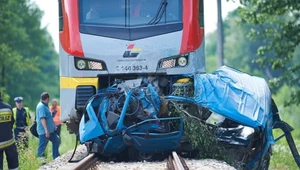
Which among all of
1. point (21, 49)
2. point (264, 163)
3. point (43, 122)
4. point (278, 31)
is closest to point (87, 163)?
point (264, 163)

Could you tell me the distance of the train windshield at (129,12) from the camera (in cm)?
1380

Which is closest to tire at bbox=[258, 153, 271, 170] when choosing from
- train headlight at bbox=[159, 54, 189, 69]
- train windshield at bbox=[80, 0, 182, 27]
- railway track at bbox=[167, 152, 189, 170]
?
railway track at bbox=[167, 152, 189, 170]

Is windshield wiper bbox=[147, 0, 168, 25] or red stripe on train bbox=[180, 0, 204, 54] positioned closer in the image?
red stripe on train bbox=[180, 0, 204, 54]

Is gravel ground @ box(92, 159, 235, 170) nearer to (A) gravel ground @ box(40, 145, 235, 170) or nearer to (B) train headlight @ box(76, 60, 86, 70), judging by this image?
(A) gravel ground @ box(40, 145, 235, 170)

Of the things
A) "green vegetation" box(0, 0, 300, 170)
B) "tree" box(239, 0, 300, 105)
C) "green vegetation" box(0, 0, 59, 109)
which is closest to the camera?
"green vegetation" box(0, 0, 300, 170)

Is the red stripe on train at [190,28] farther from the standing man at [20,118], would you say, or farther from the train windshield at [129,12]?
the standing man at [20,118]

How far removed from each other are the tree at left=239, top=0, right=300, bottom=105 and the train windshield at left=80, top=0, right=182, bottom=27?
12.5 metres

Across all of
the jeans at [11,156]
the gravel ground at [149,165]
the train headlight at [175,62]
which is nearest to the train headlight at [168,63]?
the train headlight at [175,62]

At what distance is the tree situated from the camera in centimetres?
2659

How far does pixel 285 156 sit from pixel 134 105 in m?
6.92

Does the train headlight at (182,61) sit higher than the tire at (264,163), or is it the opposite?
the train headlight at (182,61)

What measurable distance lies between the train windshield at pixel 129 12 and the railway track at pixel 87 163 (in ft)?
7.91

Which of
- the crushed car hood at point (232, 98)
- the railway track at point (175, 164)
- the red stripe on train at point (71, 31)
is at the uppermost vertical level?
the red stripe on train at point (71, 31)

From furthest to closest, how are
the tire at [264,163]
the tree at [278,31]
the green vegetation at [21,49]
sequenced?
the green vegetation at [21,49]
the tree at [278,31]
the tire at [264,163]
